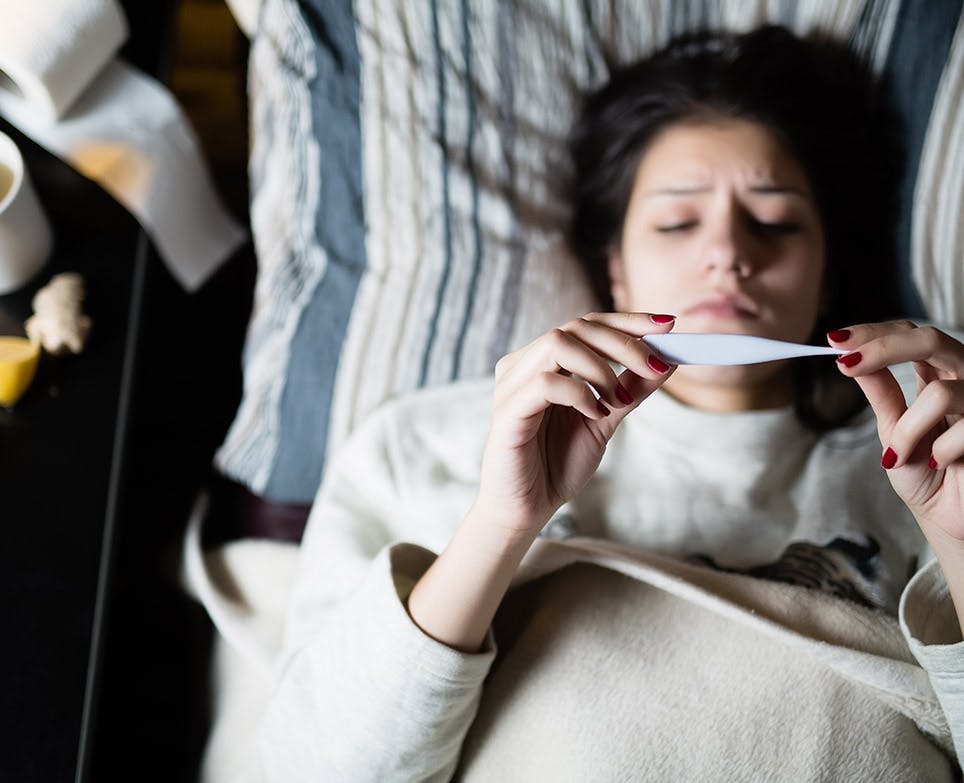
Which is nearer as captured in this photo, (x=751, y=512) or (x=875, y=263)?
(x=751, y=512)

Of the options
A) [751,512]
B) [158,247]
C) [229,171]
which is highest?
[158,247]

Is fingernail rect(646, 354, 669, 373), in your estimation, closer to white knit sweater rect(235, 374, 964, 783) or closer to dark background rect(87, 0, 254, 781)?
white knit sweater rect(235, 374, 964, 783)

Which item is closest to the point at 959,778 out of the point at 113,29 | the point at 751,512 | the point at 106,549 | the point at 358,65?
the point at 751,512

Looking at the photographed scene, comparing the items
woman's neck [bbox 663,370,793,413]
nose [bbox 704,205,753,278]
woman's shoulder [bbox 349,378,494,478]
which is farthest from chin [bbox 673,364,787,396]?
woman's shoulder [bbox 349,378,494,478]

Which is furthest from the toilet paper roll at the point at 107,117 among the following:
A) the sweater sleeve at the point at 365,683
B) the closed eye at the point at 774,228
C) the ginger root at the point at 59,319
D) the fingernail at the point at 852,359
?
the fingernail at the point at 852,359

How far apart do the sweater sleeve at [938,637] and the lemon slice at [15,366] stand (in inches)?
32.6

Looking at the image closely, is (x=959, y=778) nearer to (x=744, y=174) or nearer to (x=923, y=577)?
(x=923, y=577)

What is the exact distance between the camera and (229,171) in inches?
61.9

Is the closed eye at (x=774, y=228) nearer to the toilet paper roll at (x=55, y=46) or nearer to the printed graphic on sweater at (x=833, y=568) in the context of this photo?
the printed graphic on sweater at (x=833, y=568)

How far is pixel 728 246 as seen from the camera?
0.93 metres

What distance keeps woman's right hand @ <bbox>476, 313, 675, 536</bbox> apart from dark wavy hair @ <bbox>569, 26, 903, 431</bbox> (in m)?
0.38

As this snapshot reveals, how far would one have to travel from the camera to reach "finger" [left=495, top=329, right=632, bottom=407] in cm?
71

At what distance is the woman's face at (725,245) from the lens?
36.4 inches

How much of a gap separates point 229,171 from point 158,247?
53 cm
